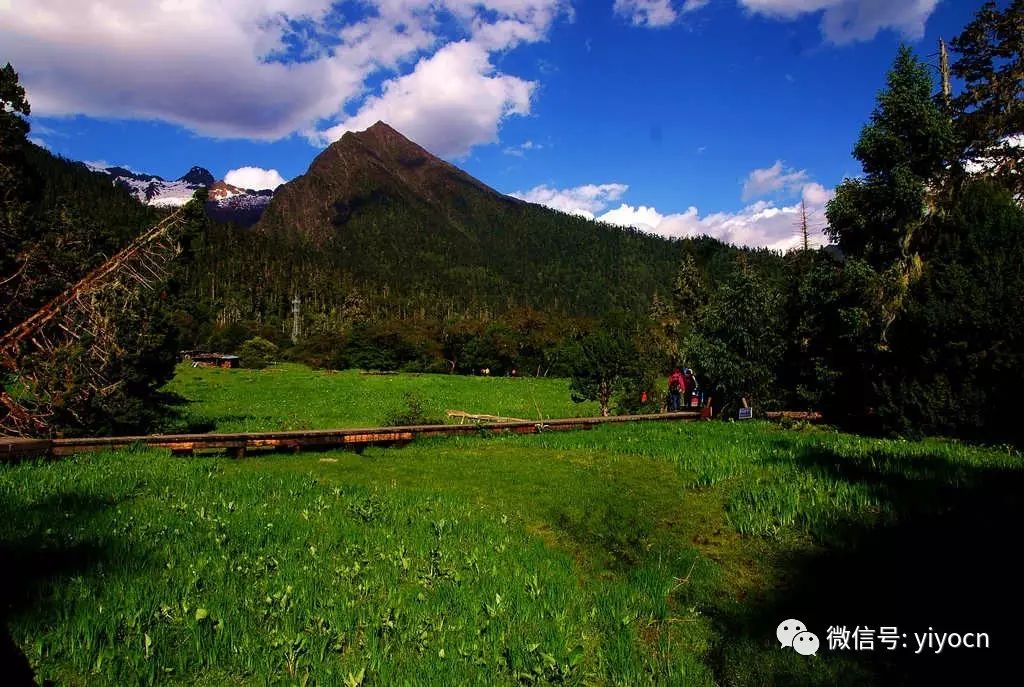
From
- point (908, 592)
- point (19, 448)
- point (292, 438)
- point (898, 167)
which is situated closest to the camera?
point (908, 592)

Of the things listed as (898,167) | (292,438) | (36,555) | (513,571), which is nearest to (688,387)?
(898,167)

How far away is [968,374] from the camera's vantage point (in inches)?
647

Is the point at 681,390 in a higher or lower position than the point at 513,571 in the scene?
higher

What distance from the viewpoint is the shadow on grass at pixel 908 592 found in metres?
4.84

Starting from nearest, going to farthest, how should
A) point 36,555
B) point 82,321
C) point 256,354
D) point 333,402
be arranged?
point 36,555 → point 82,321 → point 333,402 → point 256,354

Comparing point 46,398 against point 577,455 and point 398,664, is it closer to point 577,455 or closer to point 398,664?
point 398,664

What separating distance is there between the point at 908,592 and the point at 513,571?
4.23 meters

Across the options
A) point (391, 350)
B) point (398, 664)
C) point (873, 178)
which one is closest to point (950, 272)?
point (873, 178)

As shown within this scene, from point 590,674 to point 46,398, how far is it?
1241 cm

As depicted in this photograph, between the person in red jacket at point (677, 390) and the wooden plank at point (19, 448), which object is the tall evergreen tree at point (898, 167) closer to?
the person in red jacket at point (677, 390)

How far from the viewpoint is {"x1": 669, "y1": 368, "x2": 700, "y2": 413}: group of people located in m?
25.7

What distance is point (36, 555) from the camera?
627cm

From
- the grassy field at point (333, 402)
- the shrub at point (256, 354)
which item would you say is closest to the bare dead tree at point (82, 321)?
the grassy field at point (333, 402)

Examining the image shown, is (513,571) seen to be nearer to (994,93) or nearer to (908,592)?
(908,592)
